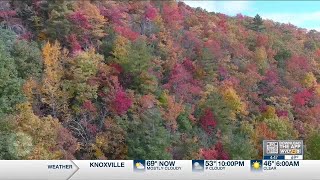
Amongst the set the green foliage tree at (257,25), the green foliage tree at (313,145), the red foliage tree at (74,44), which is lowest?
the green foliage tree at (313,145)

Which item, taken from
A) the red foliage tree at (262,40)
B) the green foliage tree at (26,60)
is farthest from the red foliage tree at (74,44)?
the red foliage tree at (262,40)

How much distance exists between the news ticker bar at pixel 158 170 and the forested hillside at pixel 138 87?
4780 millimetres

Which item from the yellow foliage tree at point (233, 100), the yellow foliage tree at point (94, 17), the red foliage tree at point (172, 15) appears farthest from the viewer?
the red foliage tree at point (172, 15)

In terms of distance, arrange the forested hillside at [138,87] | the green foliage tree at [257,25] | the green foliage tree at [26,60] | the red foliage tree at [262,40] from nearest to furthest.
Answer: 1. the forested hillside at [138,87]
2. the green foliage tree at [26,60]
3. the red foliage tree at [262,40]
4. the green foliage tree at [257,25]

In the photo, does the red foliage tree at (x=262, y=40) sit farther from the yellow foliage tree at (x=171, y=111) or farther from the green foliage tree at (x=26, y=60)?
the green foliage tree at (x=26, y=60)

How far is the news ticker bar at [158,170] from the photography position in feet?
38.7

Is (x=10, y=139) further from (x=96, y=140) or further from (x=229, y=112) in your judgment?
(x=229, y=112)

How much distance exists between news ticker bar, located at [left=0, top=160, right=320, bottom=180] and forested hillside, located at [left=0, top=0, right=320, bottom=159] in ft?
15.7

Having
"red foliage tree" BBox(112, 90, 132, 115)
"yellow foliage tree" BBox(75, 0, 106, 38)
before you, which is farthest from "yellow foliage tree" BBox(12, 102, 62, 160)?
"yellow foliage tree" BBox(75, 0, 106, 38)

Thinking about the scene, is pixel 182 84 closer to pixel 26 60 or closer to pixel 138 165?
pixel 26 60

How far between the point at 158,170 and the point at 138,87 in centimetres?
1127

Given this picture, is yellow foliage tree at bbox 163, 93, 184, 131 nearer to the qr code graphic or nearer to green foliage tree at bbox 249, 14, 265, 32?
the qr code graphic

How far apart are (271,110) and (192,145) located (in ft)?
20.4

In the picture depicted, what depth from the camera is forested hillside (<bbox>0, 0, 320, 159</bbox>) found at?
740 inches
